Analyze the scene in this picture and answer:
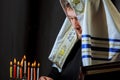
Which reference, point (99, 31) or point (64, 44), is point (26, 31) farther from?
point (99, 31)

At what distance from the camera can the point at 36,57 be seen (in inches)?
79.0

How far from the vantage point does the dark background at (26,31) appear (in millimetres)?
1923

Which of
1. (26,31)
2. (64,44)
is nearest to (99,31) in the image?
(64,44)

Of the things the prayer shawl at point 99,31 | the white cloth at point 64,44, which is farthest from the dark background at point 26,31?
the prayer shawl at point 99,31

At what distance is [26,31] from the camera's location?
80.4 inches

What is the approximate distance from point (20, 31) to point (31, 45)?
0.48ft

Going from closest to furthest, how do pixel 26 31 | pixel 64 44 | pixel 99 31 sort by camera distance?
1. pixel 99 31
2. pixel 64 44
3. pixel 26 31

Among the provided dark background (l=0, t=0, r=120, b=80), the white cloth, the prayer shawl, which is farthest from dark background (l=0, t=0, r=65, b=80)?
the prayer shawl

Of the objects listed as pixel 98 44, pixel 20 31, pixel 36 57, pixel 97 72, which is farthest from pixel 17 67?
pixel 97 72

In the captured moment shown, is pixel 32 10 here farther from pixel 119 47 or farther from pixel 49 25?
pixel 119 47

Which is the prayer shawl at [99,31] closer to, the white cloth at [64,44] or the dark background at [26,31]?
the white cloth at [64,44]

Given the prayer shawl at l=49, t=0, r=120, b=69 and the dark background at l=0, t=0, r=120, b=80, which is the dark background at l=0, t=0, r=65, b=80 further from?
the prayer shawl at l=49, t=0, r=120, b=69

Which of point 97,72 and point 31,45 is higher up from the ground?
point 97,72

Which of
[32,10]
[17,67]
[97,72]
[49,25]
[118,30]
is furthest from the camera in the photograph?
[32,10]
